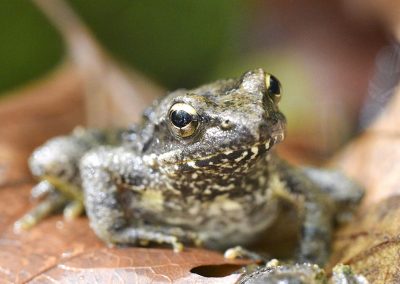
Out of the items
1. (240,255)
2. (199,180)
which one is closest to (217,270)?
(240,255)

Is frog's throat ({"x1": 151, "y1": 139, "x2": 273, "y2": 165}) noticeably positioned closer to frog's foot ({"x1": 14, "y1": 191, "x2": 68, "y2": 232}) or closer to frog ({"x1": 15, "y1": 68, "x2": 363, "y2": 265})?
frog ({"x1": 15, "y1": 68, "x2": 363, "y2": 265})

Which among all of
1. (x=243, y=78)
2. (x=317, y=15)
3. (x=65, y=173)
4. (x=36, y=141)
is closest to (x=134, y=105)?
(x=36, y=141)

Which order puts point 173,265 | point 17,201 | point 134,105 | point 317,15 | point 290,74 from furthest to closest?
point 317,15
point 290,74
point 134,105
point 17,201
point 173,265

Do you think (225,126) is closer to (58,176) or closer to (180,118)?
(180,118)

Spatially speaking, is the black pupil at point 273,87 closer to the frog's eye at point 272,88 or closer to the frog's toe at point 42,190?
the frog's eye at point 272,88

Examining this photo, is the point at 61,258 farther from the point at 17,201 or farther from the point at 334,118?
the point at 334,118

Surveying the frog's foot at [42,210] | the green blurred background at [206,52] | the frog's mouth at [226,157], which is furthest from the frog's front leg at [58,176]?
the green blurred background at [206,52]

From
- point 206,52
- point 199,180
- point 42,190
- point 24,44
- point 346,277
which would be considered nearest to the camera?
point 346,277
